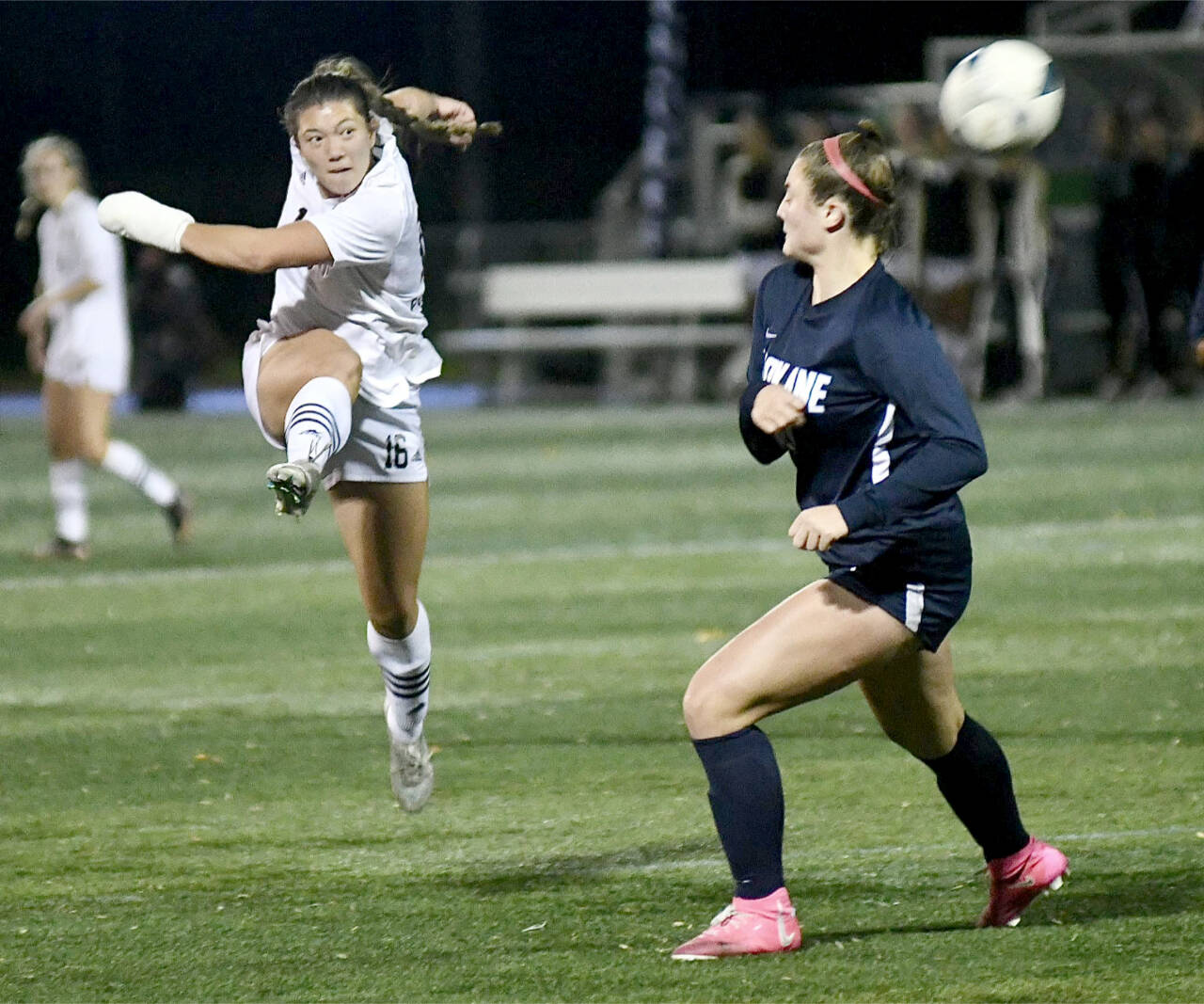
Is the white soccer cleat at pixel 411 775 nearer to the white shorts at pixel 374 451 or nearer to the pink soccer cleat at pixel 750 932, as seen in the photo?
the white shorts at pixel 374 451

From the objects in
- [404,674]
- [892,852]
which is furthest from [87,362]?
[892,852]

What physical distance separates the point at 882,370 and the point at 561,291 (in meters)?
18.2

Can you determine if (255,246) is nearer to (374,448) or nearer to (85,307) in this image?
(374,448)

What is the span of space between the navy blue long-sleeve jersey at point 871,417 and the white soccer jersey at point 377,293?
5.29 ft

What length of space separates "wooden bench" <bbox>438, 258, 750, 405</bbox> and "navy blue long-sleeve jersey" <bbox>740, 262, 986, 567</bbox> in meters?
17.3

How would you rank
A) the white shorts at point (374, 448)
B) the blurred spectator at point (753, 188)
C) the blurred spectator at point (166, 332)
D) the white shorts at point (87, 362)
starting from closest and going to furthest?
the white shorts at point (374, 448) → the white shorts at point (87, 362) → the blurred spectator at point (753, 188) → the blurred spectator at point (166, 332)

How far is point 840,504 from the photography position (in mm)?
4328

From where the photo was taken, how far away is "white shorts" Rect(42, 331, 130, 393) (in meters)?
11.6

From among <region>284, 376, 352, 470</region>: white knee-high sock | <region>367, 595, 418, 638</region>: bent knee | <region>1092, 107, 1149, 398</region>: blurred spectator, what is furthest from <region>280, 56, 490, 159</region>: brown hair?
<region>1092, 107, 1149, 398</region>: blurred spectator

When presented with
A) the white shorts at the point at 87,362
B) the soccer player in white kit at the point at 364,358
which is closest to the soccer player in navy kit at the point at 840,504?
the soccer player in white kit at the point at 364,358

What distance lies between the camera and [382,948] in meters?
4.63

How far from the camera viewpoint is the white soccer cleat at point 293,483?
5406 millimetres

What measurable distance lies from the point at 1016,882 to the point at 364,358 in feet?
7.86

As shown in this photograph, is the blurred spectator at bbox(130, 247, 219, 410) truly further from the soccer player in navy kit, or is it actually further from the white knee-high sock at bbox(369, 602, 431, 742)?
the soccer player in navy kit
